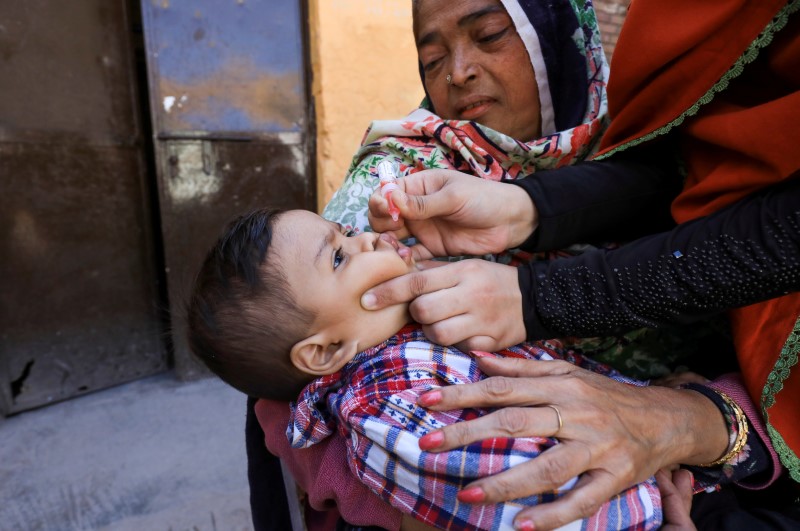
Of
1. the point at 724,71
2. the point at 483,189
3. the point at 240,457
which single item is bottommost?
the point at 240,457

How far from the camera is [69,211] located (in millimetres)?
3023

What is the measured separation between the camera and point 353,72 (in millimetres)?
3371

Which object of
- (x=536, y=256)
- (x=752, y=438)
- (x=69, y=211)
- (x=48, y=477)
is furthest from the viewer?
(x=69, y=211)

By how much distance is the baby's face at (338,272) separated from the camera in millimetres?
1030

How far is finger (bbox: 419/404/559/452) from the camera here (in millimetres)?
816

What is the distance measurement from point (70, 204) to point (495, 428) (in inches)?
124

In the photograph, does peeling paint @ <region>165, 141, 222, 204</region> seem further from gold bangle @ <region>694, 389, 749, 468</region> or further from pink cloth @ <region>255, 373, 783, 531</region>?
gold bangle @ <region>694, 389, 749, 468</region>

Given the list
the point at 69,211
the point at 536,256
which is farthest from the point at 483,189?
the point at 69,211

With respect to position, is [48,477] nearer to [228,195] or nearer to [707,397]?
[228,195]

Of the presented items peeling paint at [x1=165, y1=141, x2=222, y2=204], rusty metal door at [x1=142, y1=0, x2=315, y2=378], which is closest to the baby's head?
rusty metal door at [x1=142, y1=0, x2=315, y2=378]

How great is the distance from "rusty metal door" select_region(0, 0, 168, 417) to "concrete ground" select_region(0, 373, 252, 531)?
1.08 ft

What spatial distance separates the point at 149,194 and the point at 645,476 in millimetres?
3401

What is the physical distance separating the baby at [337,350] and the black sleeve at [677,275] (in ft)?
0.59

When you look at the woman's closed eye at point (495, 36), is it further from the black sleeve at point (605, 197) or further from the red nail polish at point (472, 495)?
the red nail polish at point (472, 495)
